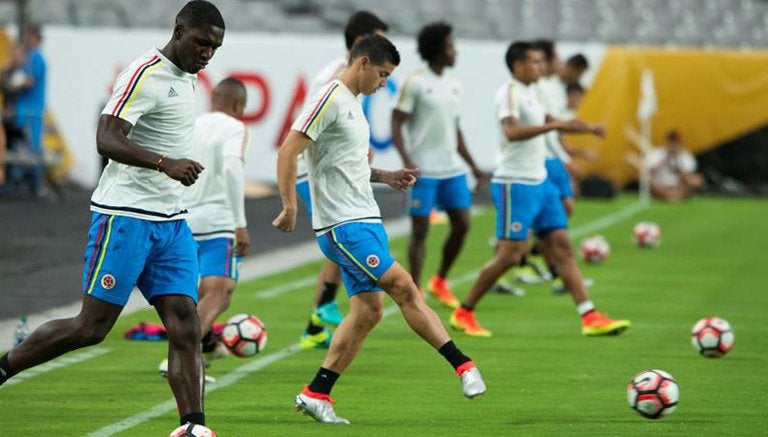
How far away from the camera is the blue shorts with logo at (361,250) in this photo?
28.7 ft

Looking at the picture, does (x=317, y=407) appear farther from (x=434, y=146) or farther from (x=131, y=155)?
(x=434, y=146)

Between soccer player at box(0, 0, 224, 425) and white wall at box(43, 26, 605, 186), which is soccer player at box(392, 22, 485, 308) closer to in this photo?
soccer player at box(0, 0, 224, 425)

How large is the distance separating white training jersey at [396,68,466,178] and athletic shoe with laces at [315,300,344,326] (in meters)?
2.43

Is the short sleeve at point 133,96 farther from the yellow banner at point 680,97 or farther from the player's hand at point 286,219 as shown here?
the yellow banner at point 680,97

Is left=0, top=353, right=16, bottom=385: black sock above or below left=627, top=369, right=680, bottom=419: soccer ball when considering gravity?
above

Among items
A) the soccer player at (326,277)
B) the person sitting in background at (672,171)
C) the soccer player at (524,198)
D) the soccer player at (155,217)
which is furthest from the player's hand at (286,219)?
the person sitting in background at (672,171)

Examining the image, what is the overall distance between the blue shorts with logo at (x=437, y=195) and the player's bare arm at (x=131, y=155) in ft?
21.9

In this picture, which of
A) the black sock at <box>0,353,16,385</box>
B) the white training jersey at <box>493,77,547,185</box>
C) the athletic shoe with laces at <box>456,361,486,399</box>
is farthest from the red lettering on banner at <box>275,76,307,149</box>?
the black sock at <box>0,353,16,385</box>

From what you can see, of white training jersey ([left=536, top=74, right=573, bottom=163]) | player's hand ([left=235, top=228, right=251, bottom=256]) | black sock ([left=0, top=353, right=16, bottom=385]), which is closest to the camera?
black sock ([left=0, top=353, right=16, bottom=385])

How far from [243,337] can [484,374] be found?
64.1 inches

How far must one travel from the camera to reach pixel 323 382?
8.77m

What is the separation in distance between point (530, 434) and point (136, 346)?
436 cm

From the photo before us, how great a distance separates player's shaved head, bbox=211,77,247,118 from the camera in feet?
34.4

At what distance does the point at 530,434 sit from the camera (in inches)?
325
